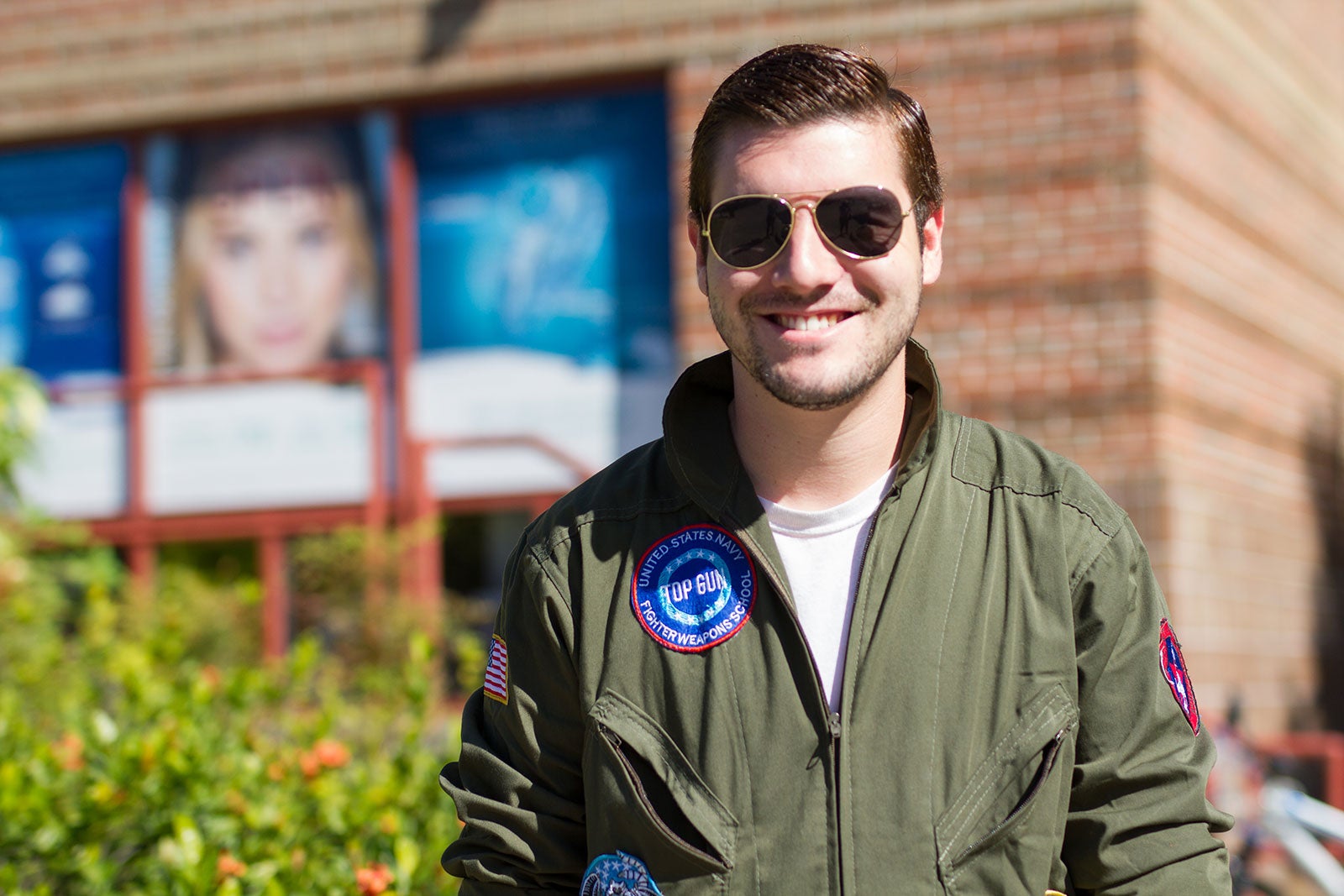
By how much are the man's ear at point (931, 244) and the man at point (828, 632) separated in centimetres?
4

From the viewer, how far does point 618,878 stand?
6.67 ft

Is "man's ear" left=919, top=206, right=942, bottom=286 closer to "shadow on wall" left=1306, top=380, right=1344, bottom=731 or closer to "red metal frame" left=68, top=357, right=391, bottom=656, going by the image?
"red metal frame" left=68, top=357, right=391, bottom=656

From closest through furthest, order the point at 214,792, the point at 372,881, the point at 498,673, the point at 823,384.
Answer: the point at 823,384 < the point at 498,673 < the point at 372,881 < the point at 214,792

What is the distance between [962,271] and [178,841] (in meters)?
5.46

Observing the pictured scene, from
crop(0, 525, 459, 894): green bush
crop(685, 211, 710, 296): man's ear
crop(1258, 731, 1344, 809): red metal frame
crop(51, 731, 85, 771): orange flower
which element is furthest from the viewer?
crop(1258, 731, 1344, 809): red metal frame

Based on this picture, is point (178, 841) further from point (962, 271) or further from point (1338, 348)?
point (1338, 348)

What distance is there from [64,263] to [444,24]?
115 inches

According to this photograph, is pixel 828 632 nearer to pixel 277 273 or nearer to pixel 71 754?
pixel 71 754

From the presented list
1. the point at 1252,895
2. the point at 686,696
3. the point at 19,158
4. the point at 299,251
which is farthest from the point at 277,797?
the point at 19,158

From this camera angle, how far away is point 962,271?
7871 mm

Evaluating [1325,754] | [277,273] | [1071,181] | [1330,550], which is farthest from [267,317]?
[1330,550]

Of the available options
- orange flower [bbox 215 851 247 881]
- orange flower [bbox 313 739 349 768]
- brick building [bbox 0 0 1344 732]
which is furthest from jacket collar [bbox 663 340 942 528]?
brick building [bbox 0 0 1344 732]

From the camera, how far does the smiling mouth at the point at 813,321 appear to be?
208 centimetres

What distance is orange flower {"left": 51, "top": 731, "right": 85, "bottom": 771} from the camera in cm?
396
